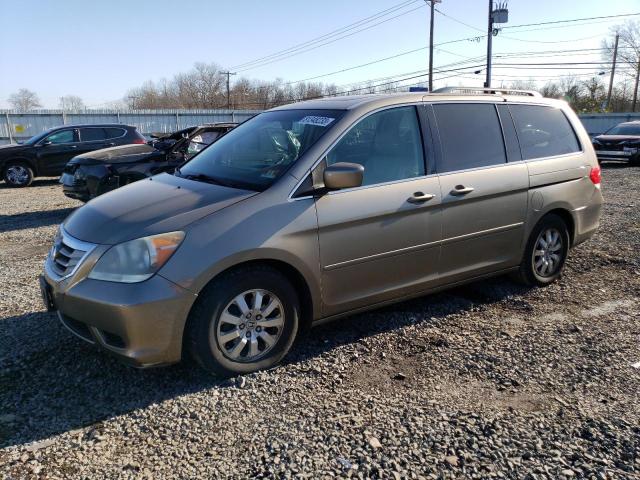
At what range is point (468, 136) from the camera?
4.41 metres

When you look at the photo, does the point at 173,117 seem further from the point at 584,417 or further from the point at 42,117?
the point at 584,417

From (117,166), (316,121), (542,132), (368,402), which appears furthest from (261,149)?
(117,166)

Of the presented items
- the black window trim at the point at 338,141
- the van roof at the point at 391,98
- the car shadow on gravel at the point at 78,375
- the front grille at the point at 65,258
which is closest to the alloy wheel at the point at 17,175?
the car shadow on gravel at the point at 78,375

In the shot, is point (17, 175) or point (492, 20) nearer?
point (17, 175)

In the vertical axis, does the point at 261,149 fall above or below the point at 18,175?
above

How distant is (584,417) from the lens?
300 cm

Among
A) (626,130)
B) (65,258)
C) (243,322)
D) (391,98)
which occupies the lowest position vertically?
(243,322)

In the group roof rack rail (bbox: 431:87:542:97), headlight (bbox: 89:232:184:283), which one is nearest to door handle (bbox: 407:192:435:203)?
roof rack rail (bbox: 431:87:542:97)

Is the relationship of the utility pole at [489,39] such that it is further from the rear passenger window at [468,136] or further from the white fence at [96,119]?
the rear passenger window at [468,136]

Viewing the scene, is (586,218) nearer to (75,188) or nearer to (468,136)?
(468,136)

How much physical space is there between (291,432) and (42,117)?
29338 mm

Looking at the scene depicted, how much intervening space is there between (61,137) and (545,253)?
13413mm

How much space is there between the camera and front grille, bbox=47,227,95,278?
3.25 metres


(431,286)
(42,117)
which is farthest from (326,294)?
(42,117)
